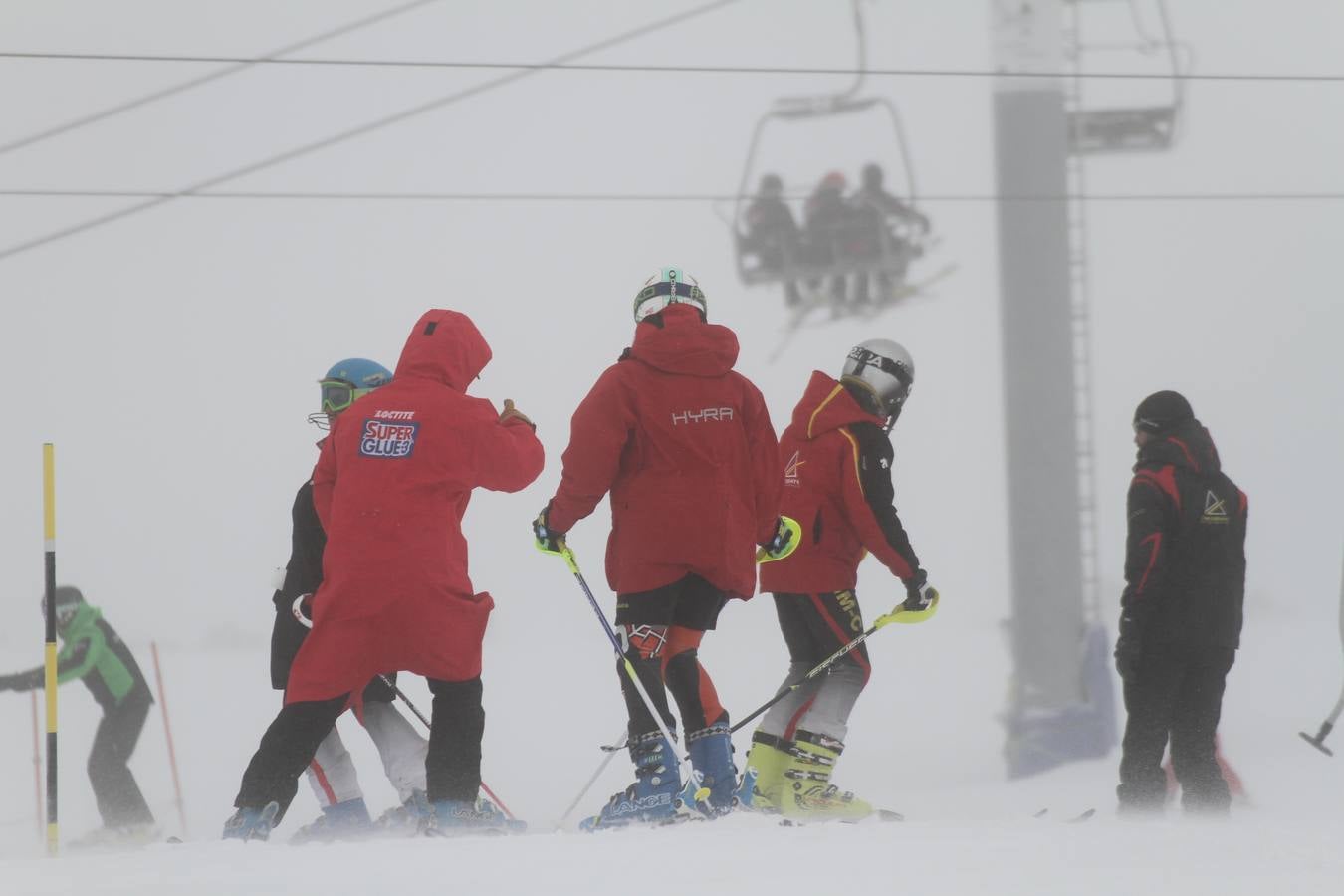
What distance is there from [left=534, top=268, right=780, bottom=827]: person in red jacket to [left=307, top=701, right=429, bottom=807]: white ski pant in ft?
2.09

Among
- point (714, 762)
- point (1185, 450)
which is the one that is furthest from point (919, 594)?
point (1185, 450)

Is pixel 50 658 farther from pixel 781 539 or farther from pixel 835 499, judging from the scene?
pixel 835 499

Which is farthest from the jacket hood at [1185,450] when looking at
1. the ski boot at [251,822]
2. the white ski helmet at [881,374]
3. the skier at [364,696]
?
the ski boot at [251,822]

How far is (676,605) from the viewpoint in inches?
156

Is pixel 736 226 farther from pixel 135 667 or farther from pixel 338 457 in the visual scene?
pixel 338 457

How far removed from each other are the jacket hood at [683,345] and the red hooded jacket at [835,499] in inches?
22.7

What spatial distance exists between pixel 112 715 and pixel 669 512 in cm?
292

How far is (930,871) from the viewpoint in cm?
306

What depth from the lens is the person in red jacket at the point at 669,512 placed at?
3.88m

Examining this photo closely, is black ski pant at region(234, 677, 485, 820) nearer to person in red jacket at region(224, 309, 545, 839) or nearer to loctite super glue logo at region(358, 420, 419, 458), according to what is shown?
person in red jacket at region(224, 309, 545, 839)

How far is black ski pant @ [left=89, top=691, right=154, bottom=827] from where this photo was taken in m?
5.67

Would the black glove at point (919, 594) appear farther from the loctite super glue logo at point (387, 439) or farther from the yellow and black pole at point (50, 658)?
the yellow and black pole at point (50, 658)

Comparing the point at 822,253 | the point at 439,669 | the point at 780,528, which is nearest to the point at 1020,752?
the point at 822,253

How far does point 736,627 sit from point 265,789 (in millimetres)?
9649
